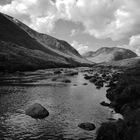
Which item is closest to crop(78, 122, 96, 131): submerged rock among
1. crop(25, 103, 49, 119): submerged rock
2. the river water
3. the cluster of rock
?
the river water

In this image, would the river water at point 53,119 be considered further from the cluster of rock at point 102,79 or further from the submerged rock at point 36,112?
the cluster of rock at point 102,79

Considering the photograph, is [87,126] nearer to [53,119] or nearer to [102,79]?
[53,119]

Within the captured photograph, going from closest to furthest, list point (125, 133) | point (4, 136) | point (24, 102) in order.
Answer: point (125, 133)
point (4, 136)
point (24, 102)

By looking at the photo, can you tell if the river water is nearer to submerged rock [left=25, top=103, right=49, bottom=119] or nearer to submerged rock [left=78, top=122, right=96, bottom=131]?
submerged rock [left=78, top=122, right=96, bottom=131]

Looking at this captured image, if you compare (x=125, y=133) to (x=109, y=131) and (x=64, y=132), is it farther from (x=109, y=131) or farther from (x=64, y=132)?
(x=64, y=132)

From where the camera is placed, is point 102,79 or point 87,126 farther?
point 102,79

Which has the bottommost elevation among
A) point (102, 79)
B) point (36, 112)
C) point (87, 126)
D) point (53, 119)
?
point (53, 119)

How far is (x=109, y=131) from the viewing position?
1113 inches

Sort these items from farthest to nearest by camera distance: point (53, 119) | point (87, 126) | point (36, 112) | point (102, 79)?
point (102, 79), point (36, 112), point (53, 119), point (87, 126)

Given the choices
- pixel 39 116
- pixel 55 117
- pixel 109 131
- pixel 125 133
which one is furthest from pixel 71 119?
pixel 125 133

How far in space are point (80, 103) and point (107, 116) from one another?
1272cm

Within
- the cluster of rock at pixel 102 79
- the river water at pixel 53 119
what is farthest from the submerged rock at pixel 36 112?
the cluster of rock at pixel 102 79

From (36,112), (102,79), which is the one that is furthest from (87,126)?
(102,79)

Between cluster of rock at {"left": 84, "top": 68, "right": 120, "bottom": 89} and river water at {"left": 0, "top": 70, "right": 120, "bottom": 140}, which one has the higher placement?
cluster of rock at {"left": 84, "top": 68, "right": 120, "bottom": 89}
